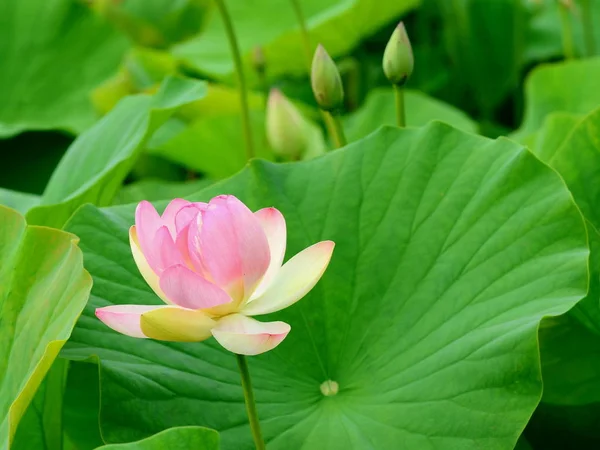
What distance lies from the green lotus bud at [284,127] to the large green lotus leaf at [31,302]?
0.51 metres

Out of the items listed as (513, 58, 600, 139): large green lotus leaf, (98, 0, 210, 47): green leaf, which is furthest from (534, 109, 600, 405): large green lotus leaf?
(98, 0, 210, 47): green leaf

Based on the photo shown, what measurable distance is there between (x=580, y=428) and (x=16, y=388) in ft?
1.76

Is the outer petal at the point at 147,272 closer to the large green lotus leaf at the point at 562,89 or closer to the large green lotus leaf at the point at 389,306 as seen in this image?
the large green lotus leaf at the point at 389,306

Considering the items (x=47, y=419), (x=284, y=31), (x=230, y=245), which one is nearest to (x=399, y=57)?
(x=230, y=245)

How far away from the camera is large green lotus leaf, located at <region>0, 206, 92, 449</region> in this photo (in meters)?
0.61

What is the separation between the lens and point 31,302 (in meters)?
0.70

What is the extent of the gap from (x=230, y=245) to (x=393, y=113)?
3.35 ft

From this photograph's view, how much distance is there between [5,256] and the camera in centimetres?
74

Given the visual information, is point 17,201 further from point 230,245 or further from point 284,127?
point 230,245

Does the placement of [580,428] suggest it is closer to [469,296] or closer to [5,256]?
[469,296]

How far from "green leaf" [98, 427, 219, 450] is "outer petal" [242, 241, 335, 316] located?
8cm

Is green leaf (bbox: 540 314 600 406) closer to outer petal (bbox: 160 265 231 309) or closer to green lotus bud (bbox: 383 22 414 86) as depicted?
green lotus bud (bbox: 383 22 414 86)

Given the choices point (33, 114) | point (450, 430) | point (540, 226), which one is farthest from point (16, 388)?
point (33, 114)

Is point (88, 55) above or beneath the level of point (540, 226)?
beneath
